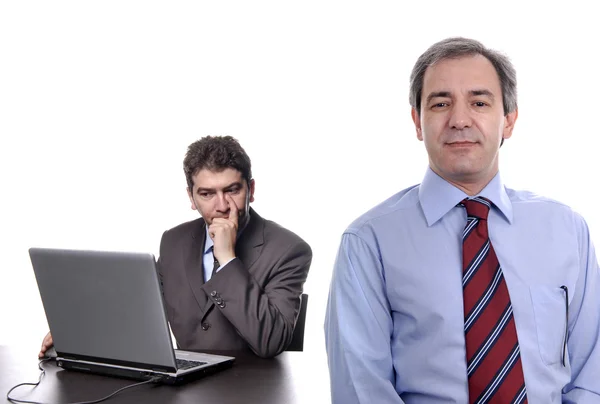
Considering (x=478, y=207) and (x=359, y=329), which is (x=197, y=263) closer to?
(x=359, y=329)

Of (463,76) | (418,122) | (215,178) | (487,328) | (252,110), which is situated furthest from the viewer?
(252,110)

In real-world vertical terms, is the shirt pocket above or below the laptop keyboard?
above

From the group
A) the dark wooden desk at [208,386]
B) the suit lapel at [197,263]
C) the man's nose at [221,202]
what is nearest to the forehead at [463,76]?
the dark wooden desk at [208,386]

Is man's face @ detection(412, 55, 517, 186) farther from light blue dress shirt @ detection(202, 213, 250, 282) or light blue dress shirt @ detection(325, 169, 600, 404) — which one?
light blue dress shirt @ detection(202, 213, 250, 282)

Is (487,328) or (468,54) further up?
(468,54)

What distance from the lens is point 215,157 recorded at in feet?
8.85

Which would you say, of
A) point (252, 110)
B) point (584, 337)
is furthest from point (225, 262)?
point (252, 110)

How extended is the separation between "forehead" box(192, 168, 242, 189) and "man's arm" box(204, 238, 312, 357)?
321 millimetres

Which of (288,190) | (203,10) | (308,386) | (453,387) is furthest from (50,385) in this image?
(203,10)

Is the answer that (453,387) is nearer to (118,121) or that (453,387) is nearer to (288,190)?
(288,190)

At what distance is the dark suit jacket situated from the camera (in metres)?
2.44

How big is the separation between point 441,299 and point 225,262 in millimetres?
1021

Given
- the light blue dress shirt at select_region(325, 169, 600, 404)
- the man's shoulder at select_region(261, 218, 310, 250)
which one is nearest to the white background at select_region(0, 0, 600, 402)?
the man's shoulder at select_region(261, 218, 310, 250)

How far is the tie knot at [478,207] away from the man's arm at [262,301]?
872 mm
